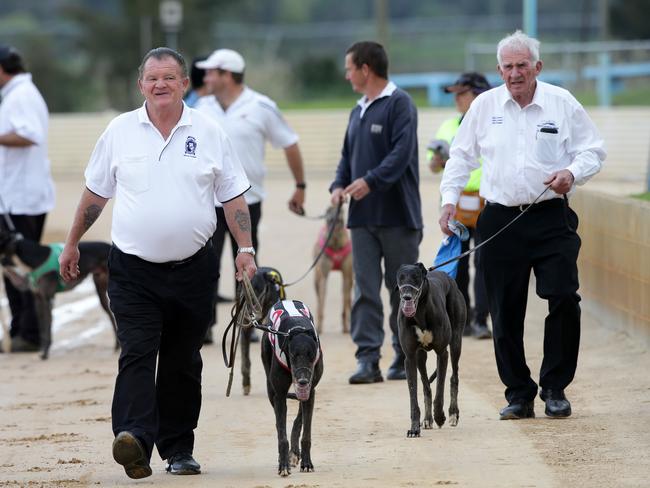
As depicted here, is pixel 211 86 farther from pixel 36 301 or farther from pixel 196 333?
pixel 196 333

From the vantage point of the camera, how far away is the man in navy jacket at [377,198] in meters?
9.56

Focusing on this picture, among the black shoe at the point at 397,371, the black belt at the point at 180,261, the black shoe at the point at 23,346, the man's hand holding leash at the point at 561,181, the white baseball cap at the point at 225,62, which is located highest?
the white baseball cap at the point at 225,62

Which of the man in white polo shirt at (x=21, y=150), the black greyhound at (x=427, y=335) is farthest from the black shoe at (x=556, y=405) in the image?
the man in white polo shirt at (x=21, y=150)

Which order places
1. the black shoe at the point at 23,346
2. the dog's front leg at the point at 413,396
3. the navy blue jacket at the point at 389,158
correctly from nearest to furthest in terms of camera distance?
the dog's front leg at the point at 413,396
the navy blue jacket at the point at 389,158
the black shoe at the point at 23,346

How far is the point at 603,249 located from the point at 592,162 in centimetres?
373

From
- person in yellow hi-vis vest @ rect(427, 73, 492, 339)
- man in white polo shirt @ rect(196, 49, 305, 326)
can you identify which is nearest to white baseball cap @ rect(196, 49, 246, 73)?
man in white polo shirt @ rect(196, 49, 305, 326)

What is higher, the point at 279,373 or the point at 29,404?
the point at 279,373

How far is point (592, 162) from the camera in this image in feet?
25.0

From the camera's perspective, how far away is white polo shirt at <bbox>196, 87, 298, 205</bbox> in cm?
1171

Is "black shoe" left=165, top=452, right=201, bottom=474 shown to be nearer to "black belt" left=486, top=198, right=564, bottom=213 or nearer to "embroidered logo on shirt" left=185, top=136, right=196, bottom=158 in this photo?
"embroidered logo on shirt" left=185, top=136, right=196, bottom=158

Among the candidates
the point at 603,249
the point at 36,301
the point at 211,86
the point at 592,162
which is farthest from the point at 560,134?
the point at 36,301

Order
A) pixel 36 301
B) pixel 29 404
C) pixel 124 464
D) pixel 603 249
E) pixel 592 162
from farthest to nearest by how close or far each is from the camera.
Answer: pixel 36 301 < pixel 603 249 < pixel 29 404 < pixel 592 162 < pixel 124 464

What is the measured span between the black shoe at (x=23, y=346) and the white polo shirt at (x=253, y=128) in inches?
94.8

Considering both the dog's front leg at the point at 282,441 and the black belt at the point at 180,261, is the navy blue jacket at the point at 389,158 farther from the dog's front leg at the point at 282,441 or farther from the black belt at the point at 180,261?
the dog's front leg at the point at 282,441
